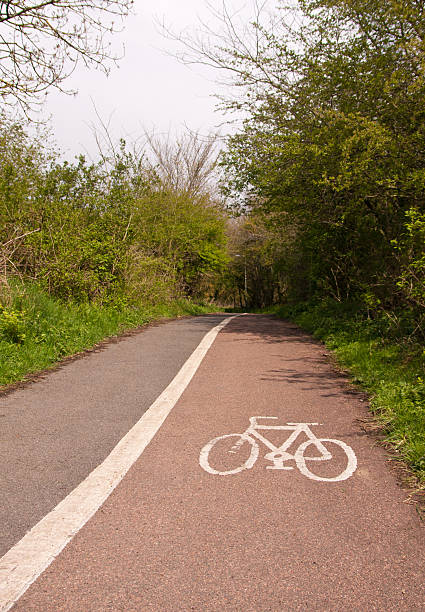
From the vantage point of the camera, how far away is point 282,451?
427 cm

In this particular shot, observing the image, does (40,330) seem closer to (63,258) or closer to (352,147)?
(63,258)

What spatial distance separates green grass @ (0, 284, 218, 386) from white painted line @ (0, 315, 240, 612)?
9.77 ft

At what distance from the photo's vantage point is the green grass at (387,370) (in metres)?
4.48

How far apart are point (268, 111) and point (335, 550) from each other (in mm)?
12437

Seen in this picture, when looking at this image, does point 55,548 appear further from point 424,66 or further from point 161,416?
point 424,66

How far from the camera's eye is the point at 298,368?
8.07m

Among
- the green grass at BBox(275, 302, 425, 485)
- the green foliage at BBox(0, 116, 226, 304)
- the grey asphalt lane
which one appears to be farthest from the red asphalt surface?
the green foliage at BBox(0, 116, 226, 304)

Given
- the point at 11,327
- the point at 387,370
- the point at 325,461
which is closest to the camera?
the point at 325,461

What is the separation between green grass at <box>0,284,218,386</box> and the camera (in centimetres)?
736

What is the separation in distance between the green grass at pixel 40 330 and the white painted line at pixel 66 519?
2.98m

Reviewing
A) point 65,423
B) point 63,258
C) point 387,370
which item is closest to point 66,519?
point 65,423

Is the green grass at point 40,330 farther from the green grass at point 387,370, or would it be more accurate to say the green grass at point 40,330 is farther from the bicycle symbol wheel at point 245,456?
the green grass at point 387,370

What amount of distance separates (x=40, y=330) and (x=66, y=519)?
622cm

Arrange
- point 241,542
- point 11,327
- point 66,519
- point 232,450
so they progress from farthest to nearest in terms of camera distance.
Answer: point 11,327
point 232,450
point 66,519
point 241,542
